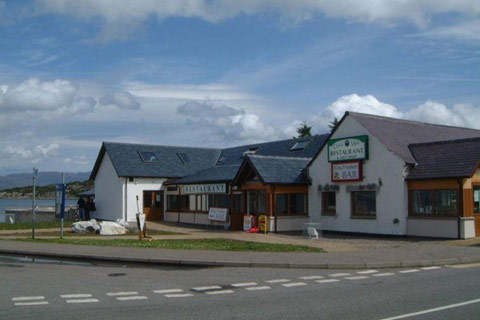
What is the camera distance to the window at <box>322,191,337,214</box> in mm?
29359

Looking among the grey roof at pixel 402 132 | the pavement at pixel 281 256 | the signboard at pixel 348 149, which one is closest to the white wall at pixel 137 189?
the signboard at pixel 348 149

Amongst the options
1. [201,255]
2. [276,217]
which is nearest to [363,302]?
[201,255]

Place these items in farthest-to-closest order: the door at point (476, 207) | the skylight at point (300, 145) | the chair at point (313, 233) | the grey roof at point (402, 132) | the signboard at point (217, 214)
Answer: the skylight at point (300, 145) → the signboard at point (217, 214) → the grey roof at point (402, 132) → the chair at point (313, 233) → the door at point (476, 207)

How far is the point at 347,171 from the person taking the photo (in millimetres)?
28234

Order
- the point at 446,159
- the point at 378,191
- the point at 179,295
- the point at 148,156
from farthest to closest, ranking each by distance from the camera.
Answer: the point at 148,156 < the point at 378,191 < the point at 446,159 < the point at 179,295

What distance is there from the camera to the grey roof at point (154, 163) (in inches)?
1527

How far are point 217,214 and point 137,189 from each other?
27.2 feet

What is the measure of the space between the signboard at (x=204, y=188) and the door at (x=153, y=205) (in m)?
3.29

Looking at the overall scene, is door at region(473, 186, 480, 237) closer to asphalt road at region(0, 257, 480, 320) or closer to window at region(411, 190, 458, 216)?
window at region(411, 190, 458, 216)

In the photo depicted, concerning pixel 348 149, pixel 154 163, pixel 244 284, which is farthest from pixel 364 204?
pixel 154 163

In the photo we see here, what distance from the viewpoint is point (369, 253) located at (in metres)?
18.3

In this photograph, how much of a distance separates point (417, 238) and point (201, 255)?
455 inches

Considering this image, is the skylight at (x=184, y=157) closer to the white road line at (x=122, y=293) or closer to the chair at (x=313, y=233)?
the chair at (x=313, y=233)

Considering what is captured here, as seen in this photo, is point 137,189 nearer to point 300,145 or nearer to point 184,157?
point 184,157
